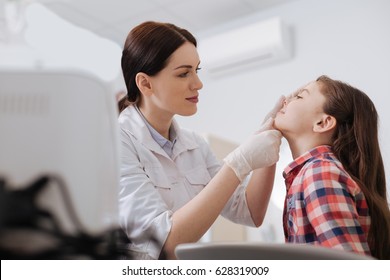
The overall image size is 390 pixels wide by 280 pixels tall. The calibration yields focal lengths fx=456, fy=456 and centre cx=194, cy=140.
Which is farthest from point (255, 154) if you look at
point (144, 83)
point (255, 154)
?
point (144, 83)

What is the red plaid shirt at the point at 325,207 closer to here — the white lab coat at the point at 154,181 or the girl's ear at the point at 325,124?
the girl's ear at the point at 325,124

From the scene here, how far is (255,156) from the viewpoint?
138 cm

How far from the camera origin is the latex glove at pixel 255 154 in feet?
4.33

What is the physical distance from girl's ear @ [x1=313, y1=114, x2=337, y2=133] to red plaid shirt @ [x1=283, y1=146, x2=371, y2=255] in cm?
10

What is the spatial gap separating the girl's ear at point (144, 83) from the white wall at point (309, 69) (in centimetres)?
136

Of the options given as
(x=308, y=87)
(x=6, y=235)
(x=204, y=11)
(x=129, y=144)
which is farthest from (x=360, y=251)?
(x=204, y=11)

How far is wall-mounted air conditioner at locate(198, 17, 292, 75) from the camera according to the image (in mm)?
3246

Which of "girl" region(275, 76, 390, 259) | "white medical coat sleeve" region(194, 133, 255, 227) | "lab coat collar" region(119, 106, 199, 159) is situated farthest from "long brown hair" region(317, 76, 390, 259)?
"lab coat collar" region(119, 106, 199, 159)

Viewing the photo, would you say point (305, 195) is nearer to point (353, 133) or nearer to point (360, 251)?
point (360, 251)

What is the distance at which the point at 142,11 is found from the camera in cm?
337

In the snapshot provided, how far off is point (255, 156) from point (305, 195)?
0.20 meters

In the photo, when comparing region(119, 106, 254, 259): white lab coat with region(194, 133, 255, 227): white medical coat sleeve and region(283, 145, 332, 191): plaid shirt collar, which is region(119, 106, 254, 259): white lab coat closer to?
region(194, 133, 255, 227): white medical coat sleeve

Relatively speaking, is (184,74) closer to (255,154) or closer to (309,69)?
(255,154)
